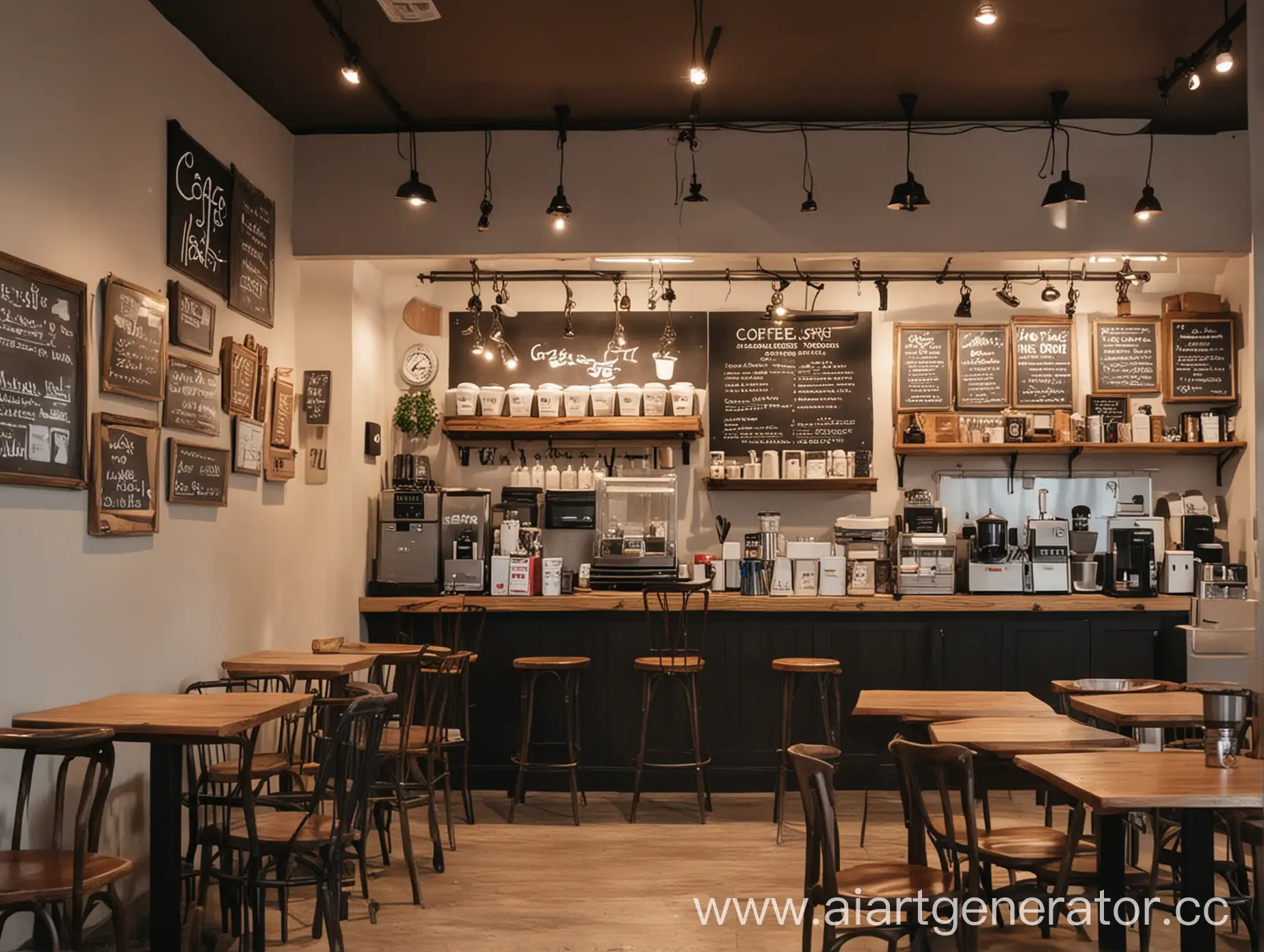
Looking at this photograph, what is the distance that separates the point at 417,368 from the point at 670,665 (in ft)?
9.78

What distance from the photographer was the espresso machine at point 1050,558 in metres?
7.11

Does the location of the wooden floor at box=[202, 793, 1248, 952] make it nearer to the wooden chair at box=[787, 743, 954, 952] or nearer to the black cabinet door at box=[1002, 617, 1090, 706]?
the black cabinet door at box=[1002, 617, 1090, 706]

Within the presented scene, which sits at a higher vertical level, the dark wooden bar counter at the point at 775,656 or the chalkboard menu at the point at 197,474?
the chalkboard menu at the point at 197,474

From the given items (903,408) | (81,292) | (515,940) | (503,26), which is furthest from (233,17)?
(903,408)

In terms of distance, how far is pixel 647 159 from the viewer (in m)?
6.38

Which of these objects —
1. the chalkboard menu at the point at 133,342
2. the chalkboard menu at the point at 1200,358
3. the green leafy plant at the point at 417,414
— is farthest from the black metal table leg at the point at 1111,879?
the green leafy plant at the point at 417,414

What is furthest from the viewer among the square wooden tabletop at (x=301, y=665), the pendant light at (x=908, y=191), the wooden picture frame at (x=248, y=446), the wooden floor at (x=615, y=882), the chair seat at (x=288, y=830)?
the pendant light at (x=908, y=191)

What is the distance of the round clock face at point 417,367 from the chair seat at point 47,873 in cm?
483

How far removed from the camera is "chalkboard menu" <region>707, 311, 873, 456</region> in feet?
26.2

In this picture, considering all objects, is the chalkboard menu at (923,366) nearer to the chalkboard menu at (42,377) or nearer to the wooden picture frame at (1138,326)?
the wooden picture frame at (1138,326)

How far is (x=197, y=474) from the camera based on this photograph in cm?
513

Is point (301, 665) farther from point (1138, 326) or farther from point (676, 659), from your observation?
point (1138, 326)

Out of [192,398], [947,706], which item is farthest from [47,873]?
[947,706]

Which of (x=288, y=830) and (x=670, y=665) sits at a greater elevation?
(x=670, y=665)
